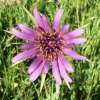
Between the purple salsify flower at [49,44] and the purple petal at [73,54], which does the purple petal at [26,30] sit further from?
the purple petal at [73,54]

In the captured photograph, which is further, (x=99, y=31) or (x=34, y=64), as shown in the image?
(x=99, y=31)

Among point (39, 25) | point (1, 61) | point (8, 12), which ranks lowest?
point (1, 61)

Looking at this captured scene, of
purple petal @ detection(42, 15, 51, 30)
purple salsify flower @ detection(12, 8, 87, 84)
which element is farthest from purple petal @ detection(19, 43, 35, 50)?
purple petal @ detection(42, 15, 51, 30)

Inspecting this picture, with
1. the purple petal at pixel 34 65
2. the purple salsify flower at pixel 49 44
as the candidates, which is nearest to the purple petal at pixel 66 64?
the purple salsify flower at pixel 49 44

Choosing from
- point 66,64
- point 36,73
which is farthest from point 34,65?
point 66,64

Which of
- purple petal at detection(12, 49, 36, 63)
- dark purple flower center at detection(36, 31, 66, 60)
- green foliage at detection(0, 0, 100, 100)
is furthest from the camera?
green foliage at detection(0, 0, 100, 100)

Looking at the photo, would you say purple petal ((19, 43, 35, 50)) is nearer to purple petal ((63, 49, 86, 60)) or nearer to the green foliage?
the green foliage

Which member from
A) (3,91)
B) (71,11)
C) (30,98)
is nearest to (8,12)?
(71,11)

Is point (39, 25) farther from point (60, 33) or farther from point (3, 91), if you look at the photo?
point (3, 91)
